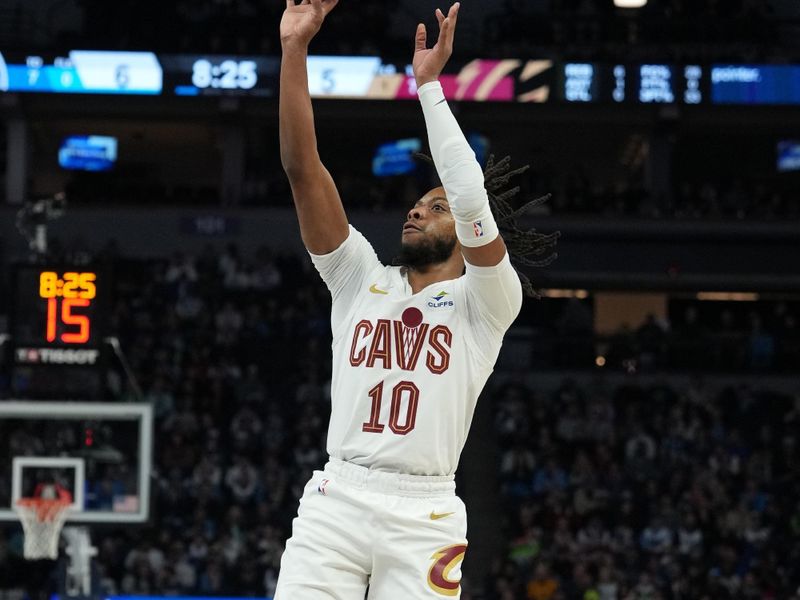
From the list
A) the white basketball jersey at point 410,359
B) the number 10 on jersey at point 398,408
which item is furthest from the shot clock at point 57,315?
the number 10 on jersey at point 398,408

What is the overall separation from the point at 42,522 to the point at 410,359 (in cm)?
859

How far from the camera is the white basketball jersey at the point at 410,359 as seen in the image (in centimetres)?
465

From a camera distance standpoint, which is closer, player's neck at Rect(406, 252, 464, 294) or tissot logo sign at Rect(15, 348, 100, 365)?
player's neck at Rect(406, 252, 464, 294)

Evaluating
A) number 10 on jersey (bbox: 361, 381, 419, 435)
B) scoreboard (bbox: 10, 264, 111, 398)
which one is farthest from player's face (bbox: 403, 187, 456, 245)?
scoreboard (bbox: 10, 264, 111, 398)

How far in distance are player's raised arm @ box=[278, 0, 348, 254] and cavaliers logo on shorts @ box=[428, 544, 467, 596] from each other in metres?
1.20

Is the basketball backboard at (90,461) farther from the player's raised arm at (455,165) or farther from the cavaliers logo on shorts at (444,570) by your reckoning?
the player's raised arm at (455,165)

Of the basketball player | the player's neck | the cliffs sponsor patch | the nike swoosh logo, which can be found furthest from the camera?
the player's neck

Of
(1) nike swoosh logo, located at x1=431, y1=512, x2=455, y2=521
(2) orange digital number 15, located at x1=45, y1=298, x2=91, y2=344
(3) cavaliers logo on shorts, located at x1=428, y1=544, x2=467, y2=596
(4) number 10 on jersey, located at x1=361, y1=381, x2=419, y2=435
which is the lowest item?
(3) cavaliers logo on shorts, located at x1=428, y1=544, x2=467, y2=596

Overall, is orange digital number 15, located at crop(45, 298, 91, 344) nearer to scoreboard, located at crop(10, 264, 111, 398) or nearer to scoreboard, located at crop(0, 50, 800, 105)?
scoreboard, located at crop(10, 264, 111, 398)

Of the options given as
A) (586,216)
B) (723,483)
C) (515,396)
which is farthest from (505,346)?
(723,483)

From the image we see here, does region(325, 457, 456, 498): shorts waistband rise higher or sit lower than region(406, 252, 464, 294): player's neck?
lower

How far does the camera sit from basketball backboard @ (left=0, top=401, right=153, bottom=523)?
12508 millimetres

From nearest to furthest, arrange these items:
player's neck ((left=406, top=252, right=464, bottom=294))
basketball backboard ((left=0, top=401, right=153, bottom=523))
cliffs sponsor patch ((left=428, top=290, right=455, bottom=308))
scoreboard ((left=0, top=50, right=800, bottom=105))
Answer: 1. cliffs sponsor patch ((left=428, top=290, right=455, bottom=308))
2. player's neck ((left=406, top=252, right=464, bottom=294))
3. basketball backboard ((left=0, top=401, right=153, bottom=523))
4. scoreboard ((left=0, top=50, right=800, bottom=105))

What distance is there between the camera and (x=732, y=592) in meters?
16.6
